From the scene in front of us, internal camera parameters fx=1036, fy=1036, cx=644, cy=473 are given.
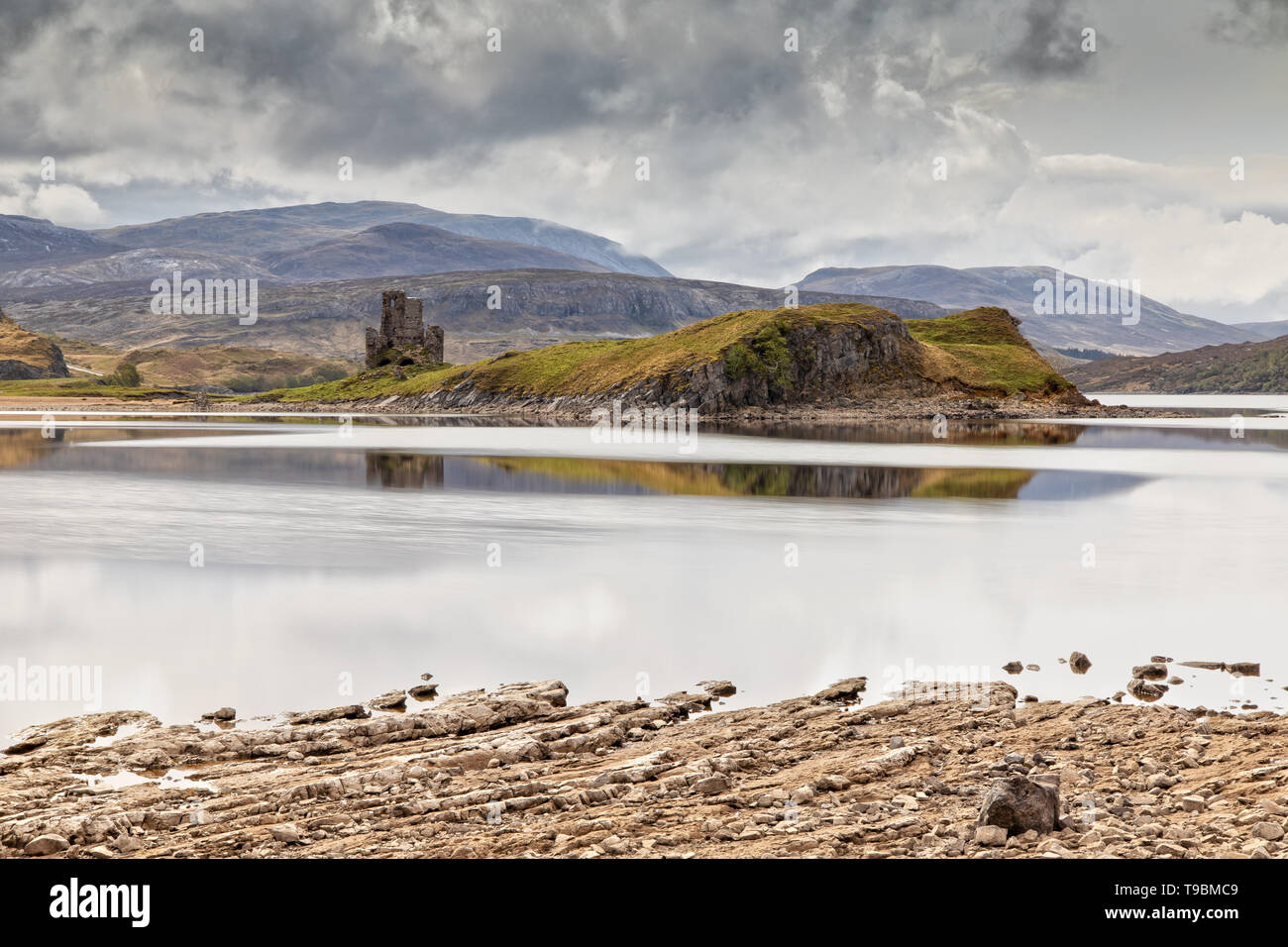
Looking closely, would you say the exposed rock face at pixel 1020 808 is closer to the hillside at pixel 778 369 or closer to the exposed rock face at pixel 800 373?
the exposed rock face at pixel 800 373

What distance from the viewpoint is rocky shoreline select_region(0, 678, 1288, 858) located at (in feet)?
31.8

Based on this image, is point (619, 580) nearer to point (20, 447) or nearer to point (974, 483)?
point (974, 483)

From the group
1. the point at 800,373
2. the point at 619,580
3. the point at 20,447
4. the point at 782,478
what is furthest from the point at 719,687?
the point at 800,373

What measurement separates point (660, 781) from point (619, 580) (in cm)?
1586

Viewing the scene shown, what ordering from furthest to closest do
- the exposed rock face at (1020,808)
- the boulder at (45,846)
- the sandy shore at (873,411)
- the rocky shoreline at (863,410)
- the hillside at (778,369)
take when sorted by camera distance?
the hillside at (778,369) < the rocky shoreline at (863,410) < the sandy shore at (873,411) < the boulder at (45,846) < the exposed rock face at (1020,808)

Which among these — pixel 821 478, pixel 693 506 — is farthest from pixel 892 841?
pixel 821 478

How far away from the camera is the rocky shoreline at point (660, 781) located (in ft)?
31.8

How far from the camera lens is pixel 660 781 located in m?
11.9

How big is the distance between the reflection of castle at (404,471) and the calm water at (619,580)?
1047 millimetres

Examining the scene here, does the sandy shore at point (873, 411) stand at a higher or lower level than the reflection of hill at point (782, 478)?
higher

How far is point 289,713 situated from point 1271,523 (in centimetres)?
3962

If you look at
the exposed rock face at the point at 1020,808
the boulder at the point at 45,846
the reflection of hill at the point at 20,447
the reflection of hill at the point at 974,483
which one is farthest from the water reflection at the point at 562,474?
the boulder at the point at 45,846

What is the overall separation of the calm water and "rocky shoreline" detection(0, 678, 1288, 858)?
186 centimetres
